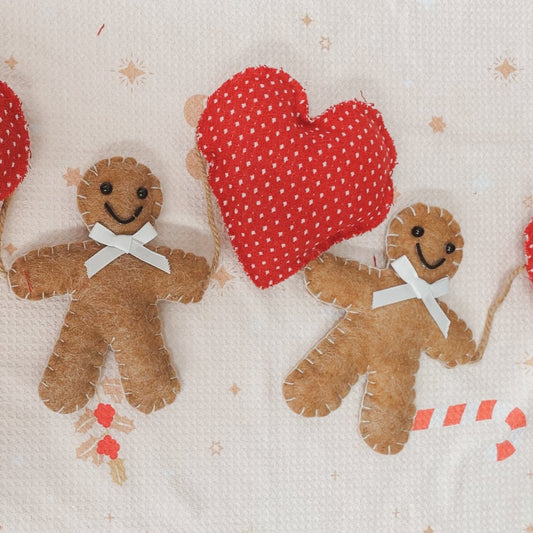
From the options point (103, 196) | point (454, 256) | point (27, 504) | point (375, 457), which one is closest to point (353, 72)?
point (454, 256)

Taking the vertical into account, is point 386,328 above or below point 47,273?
below

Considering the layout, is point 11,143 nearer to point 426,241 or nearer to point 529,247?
point 426,241

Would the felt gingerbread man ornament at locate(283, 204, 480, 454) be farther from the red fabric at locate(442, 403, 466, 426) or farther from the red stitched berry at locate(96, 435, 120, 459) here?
the red stitched berry at locate(96, 435, 120, 459)

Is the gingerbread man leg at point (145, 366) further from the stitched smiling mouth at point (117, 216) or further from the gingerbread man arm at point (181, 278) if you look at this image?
the stitched smiling mouth at point (117, 216)

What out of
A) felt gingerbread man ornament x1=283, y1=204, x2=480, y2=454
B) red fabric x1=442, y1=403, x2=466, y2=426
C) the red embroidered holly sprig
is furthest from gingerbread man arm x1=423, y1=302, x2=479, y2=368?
the red embroidered holly sprig

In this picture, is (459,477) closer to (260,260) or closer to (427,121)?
(260,260)

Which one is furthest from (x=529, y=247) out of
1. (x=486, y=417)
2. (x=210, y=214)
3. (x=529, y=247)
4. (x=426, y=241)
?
(x=210, y=214)
